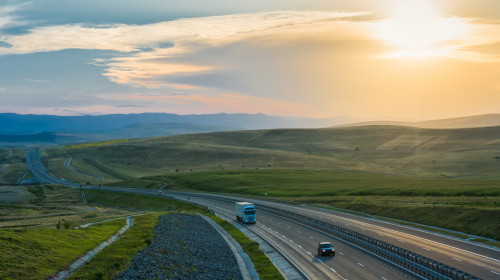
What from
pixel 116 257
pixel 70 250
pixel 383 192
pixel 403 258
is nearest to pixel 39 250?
pixel 70 250

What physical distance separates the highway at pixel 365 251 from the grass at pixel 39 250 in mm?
20858

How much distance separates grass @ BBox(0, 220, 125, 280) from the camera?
2897 centimetres

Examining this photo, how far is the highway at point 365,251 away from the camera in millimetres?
37719

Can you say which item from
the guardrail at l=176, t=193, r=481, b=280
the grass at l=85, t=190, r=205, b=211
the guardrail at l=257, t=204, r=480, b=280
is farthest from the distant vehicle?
the grass at l=85, t=190, r=205, b=211

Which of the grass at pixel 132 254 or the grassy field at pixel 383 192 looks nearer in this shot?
the grass at pixel 132 254

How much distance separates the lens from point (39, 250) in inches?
1359

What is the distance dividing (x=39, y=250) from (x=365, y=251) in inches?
1305

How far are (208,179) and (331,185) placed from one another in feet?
172

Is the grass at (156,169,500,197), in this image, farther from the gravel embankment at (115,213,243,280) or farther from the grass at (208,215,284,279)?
the gravel embankment at (115,213,243,280)

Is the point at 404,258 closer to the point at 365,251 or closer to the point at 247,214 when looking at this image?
the point at 365,251

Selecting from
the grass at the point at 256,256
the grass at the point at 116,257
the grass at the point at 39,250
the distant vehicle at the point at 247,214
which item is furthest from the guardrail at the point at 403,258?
the grass at the point at 39,250

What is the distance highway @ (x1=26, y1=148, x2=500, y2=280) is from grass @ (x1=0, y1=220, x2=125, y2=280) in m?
20.9

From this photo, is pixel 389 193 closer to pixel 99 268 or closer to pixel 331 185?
pixel 331 185

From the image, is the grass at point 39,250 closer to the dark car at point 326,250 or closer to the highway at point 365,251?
the highway at point 365,251
